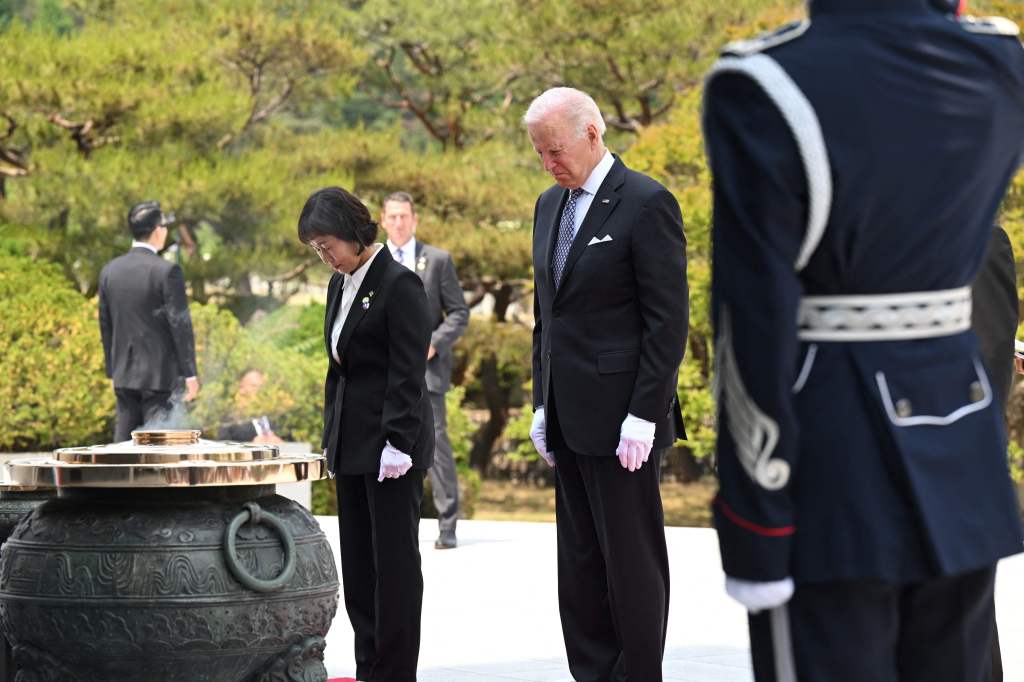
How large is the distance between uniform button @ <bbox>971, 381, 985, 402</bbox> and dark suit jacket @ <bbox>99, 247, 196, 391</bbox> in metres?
6.28

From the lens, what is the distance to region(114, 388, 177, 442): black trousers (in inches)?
339

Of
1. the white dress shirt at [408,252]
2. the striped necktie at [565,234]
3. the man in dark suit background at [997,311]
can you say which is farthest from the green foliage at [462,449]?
the man in dark suit background at [997,311]

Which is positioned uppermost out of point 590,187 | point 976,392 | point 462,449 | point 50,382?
point 590,187

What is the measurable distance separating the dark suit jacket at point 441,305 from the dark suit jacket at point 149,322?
1.22 metres

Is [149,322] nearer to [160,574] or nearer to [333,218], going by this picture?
[333,218]

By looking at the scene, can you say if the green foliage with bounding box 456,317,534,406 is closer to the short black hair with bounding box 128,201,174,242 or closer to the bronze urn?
the short black hair with bounding box 128,201,174,242

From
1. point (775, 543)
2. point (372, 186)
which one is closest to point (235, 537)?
point (775, 543)

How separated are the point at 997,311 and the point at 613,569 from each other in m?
1.13

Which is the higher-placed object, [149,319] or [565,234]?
[565,234]

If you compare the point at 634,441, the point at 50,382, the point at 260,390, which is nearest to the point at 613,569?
the point at 634,441

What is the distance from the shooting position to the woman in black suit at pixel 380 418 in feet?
15.3

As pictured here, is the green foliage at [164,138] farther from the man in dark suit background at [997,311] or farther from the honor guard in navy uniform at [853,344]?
the honor guard in navy uniform at [853,344]

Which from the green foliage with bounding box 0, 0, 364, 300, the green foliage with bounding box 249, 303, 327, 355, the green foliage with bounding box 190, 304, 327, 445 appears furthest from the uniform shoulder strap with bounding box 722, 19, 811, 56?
the green foliage with bounding box 0, 0, 364, 300

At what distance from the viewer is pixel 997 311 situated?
3.98 metres
